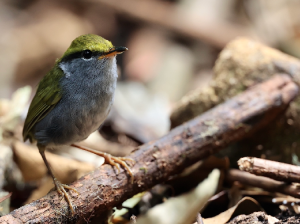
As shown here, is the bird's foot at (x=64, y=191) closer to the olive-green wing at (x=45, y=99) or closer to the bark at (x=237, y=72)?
the olive-green wing at (x=45, y=99)

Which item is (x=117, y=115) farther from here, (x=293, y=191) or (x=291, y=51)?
(x=291, y=51)

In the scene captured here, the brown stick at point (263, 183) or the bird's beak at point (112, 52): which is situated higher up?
the bird's beak at point (112, 52)

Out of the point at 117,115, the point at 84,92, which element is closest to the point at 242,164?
the point at 84,92

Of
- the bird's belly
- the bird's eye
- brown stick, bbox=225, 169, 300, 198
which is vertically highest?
the bird's eye

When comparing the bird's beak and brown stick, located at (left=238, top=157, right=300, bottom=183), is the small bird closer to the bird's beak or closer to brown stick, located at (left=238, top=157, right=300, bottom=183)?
the bird's beak

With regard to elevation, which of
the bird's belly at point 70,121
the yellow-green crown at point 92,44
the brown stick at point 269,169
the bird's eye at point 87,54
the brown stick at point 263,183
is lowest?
the brown stick at point 263,183

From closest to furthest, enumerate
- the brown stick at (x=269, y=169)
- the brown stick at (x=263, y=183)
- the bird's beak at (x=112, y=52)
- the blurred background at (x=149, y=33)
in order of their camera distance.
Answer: the brown stick at (x=269, y=169) → the brown stick at (x=263, y=183) → the bird's beak at (x=112, y=52) → the blurred background at (x=149, y=33)

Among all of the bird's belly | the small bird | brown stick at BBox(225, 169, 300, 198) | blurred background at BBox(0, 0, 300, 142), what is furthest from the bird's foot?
blurred background at BBox(0, 0, 300, 142)

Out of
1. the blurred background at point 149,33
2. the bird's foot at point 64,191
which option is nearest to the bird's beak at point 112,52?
the bird's foot at point 64,191
